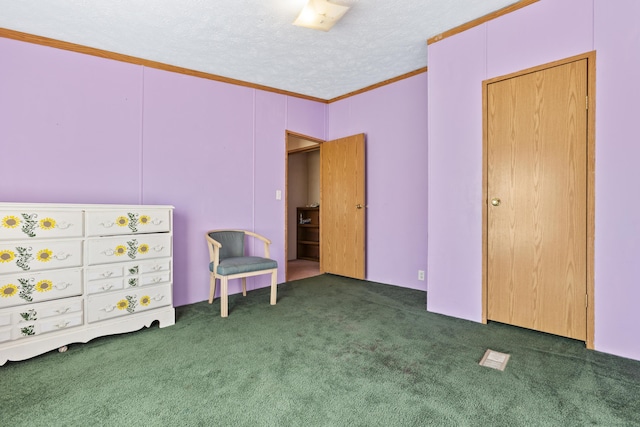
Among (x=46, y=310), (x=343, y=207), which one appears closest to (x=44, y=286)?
(x=46, y=310)

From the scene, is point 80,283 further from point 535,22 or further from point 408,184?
point 535,22

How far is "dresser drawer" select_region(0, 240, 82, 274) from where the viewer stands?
2023 mm

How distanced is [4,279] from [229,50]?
2.52 m

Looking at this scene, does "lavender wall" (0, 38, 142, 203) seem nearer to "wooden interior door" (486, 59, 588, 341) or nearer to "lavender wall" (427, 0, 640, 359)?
"lavender wall" (427, 0, 640, 359)

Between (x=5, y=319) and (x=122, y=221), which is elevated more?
(x=122, y=221)

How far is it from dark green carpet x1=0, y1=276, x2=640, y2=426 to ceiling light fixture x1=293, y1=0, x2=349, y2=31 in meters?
2.44

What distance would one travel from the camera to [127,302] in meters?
2.48

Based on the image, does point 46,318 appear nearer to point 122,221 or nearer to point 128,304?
point 128,304

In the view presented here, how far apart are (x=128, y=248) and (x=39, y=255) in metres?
0.53

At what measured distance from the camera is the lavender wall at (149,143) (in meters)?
2.57

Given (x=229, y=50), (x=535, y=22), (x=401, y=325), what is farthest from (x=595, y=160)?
(x=229, y=50)

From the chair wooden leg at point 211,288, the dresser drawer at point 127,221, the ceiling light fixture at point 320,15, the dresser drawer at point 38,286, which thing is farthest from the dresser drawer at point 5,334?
the ceiling light fixture at point 320,15

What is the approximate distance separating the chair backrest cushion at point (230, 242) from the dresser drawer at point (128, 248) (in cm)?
74

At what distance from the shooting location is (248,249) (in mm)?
3871
